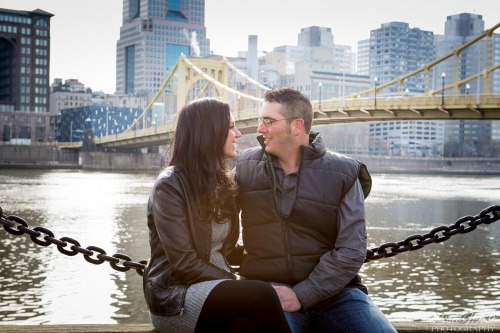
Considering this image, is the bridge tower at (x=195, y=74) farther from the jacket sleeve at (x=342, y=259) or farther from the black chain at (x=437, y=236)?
the jacket sleeve at (x=342, y=259)

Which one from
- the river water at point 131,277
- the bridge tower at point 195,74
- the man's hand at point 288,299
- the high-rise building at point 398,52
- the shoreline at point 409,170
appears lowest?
the shoreline at point 409,170

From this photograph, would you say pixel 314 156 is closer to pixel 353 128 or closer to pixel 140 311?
pixel 140 311

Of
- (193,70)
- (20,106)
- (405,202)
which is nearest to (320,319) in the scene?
(405,202)

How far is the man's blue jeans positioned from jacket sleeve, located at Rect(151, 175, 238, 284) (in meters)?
0.40

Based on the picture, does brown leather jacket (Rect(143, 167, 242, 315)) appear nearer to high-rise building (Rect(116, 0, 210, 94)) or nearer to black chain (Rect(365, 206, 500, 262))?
black chain (Rect(365, 206, 500, 262))

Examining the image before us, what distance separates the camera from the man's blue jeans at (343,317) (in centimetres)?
334

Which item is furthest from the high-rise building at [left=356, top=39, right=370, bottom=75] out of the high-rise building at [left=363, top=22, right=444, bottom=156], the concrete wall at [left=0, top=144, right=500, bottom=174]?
the concrete wall at [left=0, top=144, right=500, bottom=174]

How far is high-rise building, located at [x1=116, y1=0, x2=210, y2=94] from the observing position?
529 ft

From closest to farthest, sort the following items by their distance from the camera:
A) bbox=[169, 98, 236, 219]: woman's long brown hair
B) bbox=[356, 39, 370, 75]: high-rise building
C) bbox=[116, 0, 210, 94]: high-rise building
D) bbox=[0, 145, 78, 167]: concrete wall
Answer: bbox=[169, 98, 236, 219]: woman's long brown hair < bbox=[0, 145, 78, 167]: concrete wall < bbox=[116, 0, 210, 94]: high-rise building < bbox=[356, 39, 370, 75]: high-rise building

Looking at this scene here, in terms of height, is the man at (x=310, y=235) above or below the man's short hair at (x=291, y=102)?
below

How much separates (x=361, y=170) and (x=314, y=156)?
8.8 inches

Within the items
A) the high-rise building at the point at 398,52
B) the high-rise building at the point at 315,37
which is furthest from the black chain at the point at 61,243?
the high-rise building at the point at 315,37

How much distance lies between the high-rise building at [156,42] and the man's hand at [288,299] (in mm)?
154130

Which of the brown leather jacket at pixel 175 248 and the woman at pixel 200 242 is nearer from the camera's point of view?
the woman at pixel 200 242
